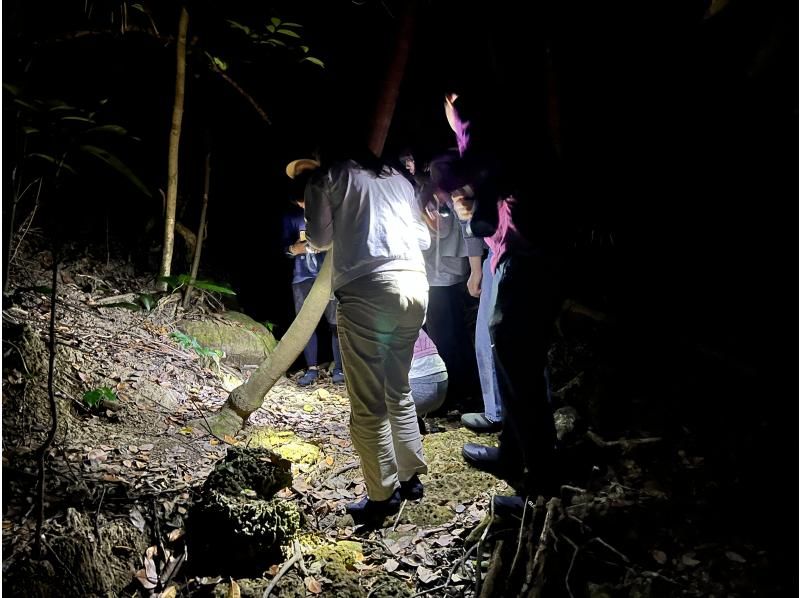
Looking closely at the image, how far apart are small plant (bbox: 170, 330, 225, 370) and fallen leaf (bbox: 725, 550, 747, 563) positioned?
5.02 m

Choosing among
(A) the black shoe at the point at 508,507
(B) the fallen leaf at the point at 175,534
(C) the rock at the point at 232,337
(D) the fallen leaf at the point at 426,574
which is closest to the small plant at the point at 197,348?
(C) the rock at the point at 232,337

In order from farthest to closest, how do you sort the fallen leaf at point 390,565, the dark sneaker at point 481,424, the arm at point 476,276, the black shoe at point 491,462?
the arm at point 476,276 < the dark sneaker at point 481,424 < the black shoe at point 491,462 < the fallen leaf at point 390,565

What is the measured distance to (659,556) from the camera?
8.11 ft

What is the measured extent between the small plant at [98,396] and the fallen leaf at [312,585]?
7.40ft

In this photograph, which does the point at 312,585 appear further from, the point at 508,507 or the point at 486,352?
the point at 486,352

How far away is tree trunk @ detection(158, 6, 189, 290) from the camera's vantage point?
5492 mm

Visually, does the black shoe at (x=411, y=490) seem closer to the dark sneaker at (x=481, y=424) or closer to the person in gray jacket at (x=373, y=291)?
the person in gray jacket at (x=373, y=291)

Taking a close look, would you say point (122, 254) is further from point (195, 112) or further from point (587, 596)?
point (587, 596)

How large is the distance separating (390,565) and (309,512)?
798 millimetres

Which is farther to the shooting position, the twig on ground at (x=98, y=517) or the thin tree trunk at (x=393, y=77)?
the thin tree trunk at (x=393, y=77)

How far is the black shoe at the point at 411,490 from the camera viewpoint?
11.3 feet

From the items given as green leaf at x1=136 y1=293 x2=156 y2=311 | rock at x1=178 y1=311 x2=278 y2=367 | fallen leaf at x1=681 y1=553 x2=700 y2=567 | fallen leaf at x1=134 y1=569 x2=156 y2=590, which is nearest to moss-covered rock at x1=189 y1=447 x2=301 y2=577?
fallen leaf at x1=134 y1=569 x2=156 y2=590

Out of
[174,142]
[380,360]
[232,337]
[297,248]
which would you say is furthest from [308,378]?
[380,360]

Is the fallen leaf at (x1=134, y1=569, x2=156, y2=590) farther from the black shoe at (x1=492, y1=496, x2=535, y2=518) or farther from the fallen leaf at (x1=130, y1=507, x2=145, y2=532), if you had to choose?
the black shoe at (x1=492, y1=496, x2=535, y2=518)
